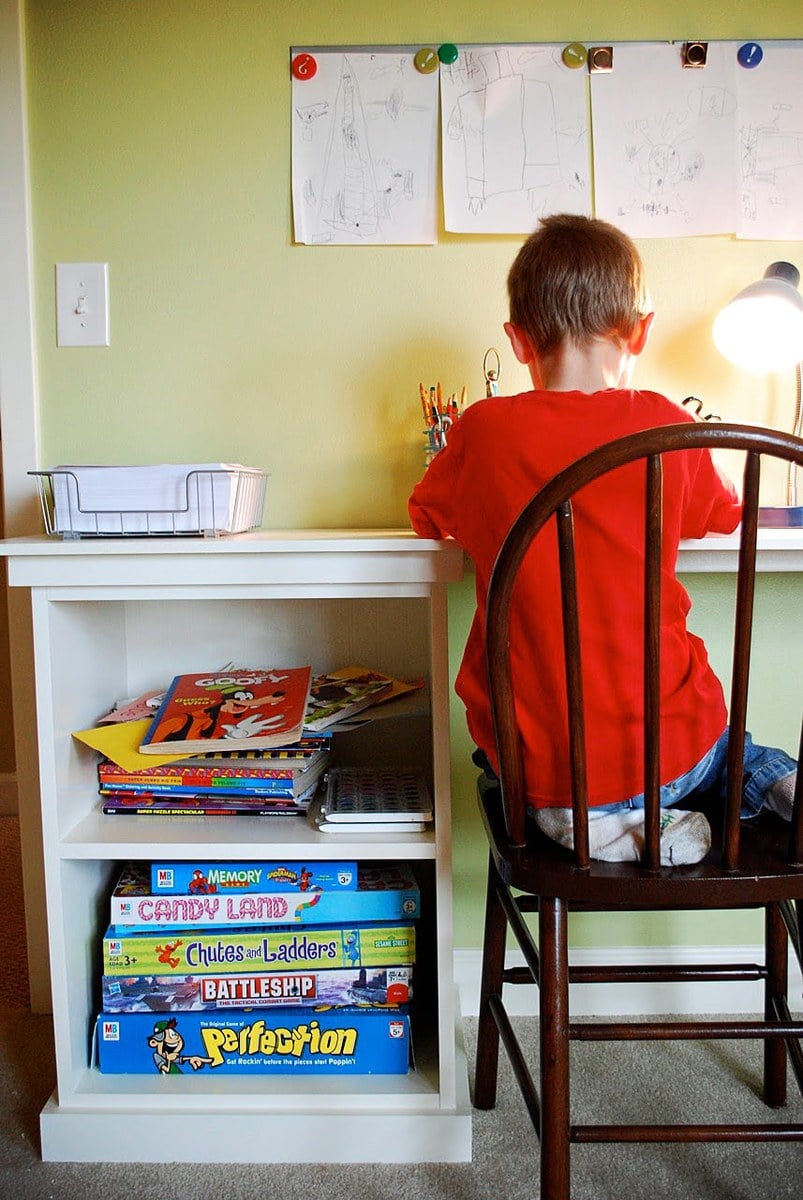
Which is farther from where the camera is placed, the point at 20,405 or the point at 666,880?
the point at 20,405

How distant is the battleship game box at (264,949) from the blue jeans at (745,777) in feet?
1.48

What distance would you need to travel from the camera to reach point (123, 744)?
52.9 inches

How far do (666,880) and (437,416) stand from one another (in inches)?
31.4

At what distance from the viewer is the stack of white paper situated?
3.98ft

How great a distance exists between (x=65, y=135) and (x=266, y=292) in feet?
1.30

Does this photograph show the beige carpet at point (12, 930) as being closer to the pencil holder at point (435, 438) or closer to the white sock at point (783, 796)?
the pencil holder at point (435, 438)

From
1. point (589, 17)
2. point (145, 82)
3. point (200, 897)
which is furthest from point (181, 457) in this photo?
point (589, 17)

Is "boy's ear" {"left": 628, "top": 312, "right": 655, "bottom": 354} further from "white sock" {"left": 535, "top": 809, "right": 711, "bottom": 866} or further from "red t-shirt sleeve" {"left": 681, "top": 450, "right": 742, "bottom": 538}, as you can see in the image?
"white sock" {"left": 535, "top": 809, "right": 711, "bottom": 866}

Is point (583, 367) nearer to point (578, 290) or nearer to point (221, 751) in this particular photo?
point (578, 290)

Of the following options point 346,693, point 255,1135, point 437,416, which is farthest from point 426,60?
point 255,1135

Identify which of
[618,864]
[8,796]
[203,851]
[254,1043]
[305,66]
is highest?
[305,66]

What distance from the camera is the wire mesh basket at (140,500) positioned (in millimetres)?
1213

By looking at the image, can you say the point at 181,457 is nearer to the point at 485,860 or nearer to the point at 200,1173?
the point at 485,860

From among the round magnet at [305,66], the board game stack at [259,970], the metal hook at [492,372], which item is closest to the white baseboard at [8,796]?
the board game stack at [259,970]
